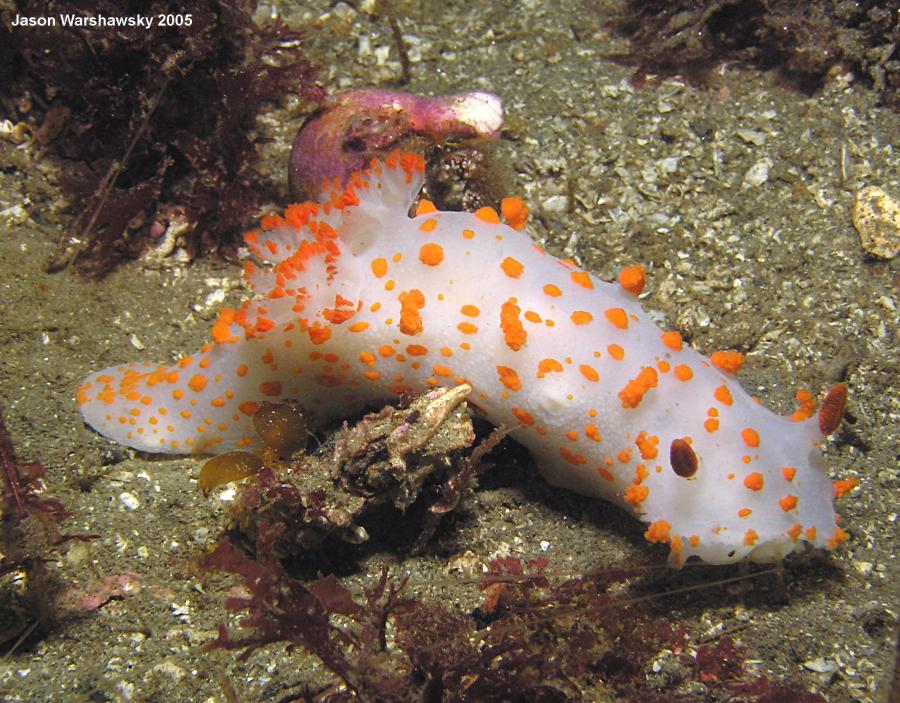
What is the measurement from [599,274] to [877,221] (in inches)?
65.9

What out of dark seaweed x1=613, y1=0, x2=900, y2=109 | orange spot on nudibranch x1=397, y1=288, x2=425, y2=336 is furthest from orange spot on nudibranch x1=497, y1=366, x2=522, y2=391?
dark seaweed x1=613, y1=0, x2=900, y2=109

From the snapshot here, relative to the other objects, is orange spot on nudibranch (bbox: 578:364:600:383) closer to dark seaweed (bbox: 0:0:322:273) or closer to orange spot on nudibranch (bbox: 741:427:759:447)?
orange spot on nudibranch (bbox: 741:427:759:447)

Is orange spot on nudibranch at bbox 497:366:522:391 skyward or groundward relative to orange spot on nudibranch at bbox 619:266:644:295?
groundward

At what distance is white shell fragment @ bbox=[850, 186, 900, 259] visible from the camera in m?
3.76

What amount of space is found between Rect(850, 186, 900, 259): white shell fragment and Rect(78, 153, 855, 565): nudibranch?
149cm

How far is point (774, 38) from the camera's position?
169 inches

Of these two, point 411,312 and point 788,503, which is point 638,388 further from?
point 411,312

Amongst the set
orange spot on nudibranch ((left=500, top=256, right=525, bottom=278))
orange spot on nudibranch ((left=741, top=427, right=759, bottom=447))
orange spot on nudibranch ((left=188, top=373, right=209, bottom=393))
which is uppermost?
orange spot on nudibranch ((left=500, top=256, right=525, bottom=278))

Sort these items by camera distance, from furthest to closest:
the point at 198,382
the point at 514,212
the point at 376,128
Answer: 1. the point at 376,128
2. the point at 198,382
3. the point at 514,212

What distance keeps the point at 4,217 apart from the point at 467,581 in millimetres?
3547

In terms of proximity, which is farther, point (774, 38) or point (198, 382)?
point (774, 38)

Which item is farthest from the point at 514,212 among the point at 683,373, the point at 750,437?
the point at 750,437

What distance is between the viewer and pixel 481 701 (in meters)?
2.49

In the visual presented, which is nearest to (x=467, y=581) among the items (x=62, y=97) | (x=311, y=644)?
(x=311, y=644)
